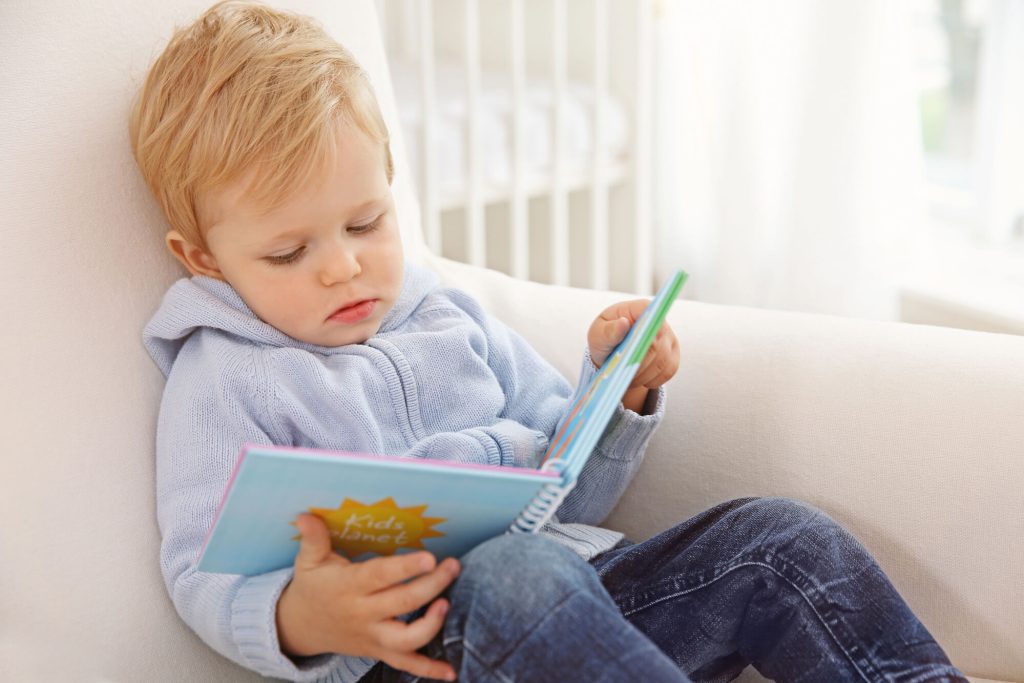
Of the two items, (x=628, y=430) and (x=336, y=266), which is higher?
(x=336, y=266)

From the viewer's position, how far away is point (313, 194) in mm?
818

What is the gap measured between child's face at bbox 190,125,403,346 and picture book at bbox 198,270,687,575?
0.20m

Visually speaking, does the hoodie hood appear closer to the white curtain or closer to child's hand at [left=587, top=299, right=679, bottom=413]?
child's hand at [left=587, top=299, right=679, bottom=413]

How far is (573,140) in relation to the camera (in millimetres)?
1948

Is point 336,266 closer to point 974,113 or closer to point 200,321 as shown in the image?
point 200,321

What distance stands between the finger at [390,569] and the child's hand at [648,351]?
283 millimetres

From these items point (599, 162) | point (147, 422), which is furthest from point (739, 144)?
point (147, 422)

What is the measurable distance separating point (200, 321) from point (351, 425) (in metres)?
0.14

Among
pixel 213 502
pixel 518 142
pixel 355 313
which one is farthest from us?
pixel 518 142

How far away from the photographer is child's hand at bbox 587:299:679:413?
2.94 feet

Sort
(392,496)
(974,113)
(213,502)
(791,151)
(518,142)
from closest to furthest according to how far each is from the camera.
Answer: (392,496) → (213,502) → (518,142) → (791,151) → (974,113)

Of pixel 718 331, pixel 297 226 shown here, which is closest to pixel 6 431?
pixel 297 226

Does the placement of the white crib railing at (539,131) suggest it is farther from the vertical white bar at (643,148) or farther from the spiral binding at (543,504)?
the spiral binding at (543,504)

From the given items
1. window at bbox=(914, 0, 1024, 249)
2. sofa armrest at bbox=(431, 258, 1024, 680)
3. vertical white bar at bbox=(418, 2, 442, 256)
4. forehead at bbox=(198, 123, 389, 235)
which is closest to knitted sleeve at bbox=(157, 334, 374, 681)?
forehead at bbox=(198, 123, 389, 235)
